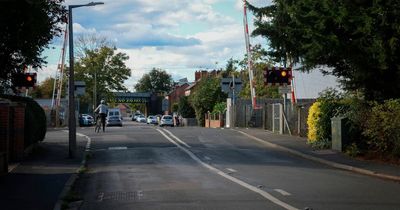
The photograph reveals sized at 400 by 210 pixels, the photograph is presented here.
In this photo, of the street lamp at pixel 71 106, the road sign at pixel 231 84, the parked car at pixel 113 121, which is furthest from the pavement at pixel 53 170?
the parked car at pixel 113 121

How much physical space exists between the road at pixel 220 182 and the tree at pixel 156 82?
150765 millimetres

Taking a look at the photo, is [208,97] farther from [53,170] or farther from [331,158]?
[53,170]

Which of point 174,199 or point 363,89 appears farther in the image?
point 363,89

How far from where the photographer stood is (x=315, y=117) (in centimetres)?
2478

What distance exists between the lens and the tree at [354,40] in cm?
1811

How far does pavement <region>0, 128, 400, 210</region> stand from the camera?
37.3 ft

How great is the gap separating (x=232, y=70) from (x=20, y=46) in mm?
57360

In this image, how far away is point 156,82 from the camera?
176 metres

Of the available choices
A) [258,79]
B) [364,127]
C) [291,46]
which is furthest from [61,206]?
[258,79]

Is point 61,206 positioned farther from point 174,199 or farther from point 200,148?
point 200,148

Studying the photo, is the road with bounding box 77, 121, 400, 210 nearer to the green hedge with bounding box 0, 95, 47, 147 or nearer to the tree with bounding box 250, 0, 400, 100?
the green hedge with bounding box 0, 95, 47, 147

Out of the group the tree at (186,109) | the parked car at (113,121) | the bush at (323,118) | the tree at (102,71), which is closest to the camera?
the bush at (323,118)

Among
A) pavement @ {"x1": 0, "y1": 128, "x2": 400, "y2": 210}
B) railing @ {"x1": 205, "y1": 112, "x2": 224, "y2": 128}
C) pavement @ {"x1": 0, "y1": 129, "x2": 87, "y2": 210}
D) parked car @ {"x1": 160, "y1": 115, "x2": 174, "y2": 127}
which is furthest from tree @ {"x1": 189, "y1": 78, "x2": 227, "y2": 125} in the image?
pavement @ {"x1": 0, "y1": 129, "x2": 87, "y2": 210}

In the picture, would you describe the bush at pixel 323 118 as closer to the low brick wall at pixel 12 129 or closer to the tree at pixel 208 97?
the low brick wall at pixel 12 129
